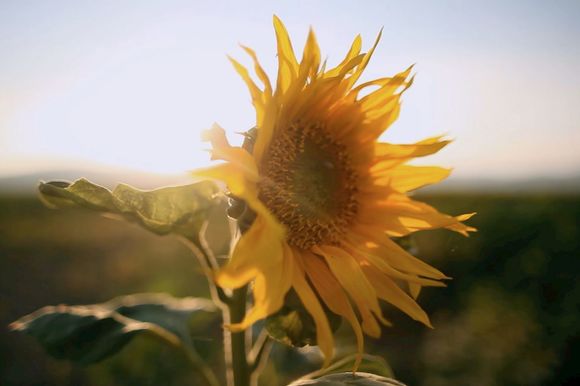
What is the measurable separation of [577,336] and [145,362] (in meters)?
4.87

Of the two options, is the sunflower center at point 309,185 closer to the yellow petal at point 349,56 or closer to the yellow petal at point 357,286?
the yellow petal at point 357,286

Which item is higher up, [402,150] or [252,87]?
[252,87]

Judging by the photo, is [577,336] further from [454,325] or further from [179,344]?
[179,344]

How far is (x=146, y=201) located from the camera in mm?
1733

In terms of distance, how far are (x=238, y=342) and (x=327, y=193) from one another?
1.89ft

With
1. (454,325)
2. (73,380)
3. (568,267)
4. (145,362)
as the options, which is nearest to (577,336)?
(454,325)

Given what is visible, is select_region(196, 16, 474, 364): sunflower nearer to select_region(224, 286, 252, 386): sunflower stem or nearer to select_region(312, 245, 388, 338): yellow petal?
select_region(312, 245, 388, 338): yellow petal

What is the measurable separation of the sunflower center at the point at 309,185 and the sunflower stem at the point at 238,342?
0.21m

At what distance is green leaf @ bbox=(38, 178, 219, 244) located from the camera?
1699mm

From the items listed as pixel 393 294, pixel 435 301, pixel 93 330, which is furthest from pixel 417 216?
pixel 435 301

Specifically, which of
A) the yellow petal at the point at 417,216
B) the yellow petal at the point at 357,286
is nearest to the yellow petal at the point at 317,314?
the yellow petal at the point at 357,286

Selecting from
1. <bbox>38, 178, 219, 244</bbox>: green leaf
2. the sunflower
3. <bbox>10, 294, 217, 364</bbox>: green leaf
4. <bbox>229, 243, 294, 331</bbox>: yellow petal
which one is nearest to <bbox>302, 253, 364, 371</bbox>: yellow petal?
the sunflower

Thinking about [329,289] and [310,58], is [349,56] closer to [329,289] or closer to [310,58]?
Result: [310,58]

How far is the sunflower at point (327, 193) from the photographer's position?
4.94 ft
